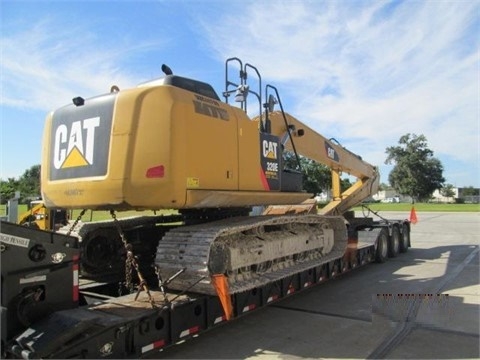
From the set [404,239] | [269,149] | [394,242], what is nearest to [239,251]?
[269,149]

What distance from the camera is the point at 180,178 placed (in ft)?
17.7

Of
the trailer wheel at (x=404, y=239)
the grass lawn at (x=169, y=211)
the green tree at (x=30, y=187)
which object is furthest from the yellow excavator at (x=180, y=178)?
the green tree at (x=30, y=187)

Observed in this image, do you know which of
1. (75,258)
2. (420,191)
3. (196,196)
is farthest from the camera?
(420,191)

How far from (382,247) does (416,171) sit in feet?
310

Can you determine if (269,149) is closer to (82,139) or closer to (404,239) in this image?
(82,139)

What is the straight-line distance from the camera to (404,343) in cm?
586

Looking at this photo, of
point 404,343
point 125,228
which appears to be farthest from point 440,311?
point 125,228

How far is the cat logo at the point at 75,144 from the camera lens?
5570 mm

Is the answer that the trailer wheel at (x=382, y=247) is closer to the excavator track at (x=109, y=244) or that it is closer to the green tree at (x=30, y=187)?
the excavator track at (x=109, y=244)

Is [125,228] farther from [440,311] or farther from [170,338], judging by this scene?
[440,311]

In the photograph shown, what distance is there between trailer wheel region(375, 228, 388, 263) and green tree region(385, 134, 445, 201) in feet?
305

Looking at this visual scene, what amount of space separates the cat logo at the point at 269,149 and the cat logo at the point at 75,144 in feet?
8.40

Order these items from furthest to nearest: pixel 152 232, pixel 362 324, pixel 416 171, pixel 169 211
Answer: pixel 416 171
pixel 169 211
pixel 152 232
pixel 362 324

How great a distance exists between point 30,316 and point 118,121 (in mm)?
2241
